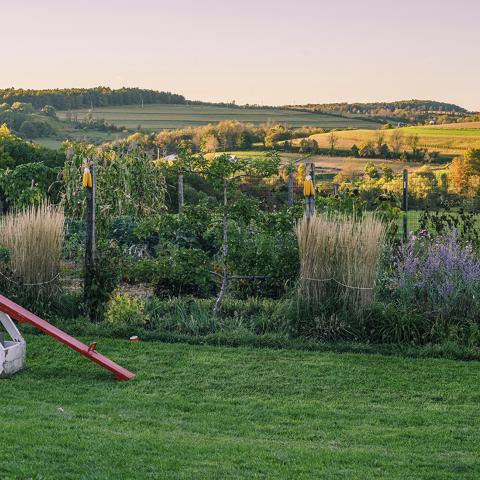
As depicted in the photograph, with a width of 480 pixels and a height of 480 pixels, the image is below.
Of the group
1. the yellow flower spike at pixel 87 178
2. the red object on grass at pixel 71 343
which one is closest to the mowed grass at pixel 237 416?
the red object on grass at pixel 71 343

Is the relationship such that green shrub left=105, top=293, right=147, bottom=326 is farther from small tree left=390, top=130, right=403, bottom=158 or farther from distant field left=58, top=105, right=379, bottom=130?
distant field left=58, top=105, right=379, bottom=130

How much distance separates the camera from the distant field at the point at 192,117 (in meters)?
38.9

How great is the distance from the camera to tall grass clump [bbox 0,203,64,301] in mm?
9148

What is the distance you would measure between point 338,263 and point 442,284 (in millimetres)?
→ 1034

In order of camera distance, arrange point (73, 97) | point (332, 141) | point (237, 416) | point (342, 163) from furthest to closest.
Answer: point (73, 97) < point (332, 141) < point (342, 163) < point (237, 416)

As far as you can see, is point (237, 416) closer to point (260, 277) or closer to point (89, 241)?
point (260, 277)

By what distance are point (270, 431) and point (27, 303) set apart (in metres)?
4.45

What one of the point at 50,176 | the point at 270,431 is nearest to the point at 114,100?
the point at 50,176

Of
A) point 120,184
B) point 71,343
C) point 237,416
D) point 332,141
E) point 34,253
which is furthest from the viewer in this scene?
point 332,141

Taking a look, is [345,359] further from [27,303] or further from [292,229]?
[27,303]

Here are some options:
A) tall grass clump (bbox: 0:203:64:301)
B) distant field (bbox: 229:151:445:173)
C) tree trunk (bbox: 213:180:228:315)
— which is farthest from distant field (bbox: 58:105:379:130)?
tall grass clump (bbox: 0:203:64:301)

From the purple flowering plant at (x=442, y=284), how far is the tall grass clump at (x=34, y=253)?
3.53 metres

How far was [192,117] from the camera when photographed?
43.9 meters

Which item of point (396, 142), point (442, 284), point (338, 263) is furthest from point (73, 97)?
point (442, 284)
